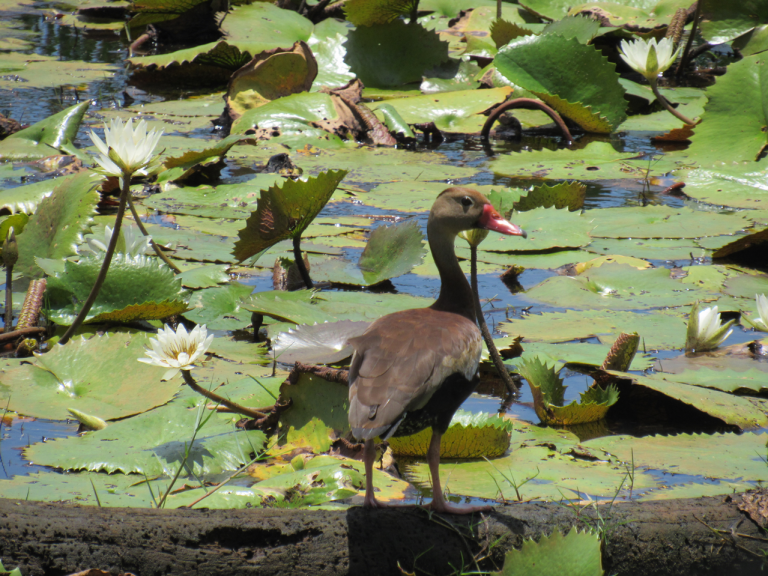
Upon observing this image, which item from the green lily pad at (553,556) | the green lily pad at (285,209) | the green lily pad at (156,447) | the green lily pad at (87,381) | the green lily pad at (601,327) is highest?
the green lily pad at (553,556)

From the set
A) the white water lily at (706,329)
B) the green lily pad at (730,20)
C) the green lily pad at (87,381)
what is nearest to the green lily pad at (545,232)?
the white water lily at (706,329)

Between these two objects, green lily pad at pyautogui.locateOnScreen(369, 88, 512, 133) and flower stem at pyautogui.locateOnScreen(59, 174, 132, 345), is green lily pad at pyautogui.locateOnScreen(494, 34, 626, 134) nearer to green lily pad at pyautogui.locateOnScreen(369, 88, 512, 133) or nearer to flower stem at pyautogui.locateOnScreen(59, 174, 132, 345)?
green lily pad at pyautogui.locateOnScreen(369, 88, 512, 133)

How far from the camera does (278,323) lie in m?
3.24

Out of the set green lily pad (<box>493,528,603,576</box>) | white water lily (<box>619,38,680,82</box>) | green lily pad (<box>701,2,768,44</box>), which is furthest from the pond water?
green lily pad (<box>701,2,768,44</box>)

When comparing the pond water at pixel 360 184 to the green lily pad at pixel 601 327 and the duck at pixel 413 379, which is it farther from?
the duck at pixel 413 379

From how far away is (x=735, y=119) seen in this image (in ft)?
17.5

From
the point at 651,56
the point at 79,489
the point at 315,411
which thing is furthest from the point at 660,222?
the point at 79,489

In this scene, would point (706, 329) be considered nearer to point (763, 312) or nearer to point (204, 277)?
point (763, 312)

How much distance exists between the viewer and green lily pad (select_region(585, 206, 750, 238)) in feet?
14.4

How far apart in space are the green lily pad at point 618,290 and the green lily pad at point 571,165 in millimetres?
1620

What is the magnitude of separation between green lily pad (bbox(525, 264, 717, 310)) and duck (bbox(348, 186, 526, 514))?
143cm

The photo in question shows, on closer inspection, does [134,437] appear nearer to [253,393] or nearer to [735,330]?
[253,393]

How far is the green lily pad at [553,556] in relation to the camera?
157 cm

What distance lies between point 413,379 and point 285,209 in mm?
1677
